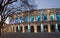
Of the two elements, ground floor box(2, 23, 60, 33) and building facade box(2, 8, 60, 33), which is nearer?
building facade box(2, 8, 60, 33)

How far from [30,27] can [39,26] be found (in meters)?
5.15

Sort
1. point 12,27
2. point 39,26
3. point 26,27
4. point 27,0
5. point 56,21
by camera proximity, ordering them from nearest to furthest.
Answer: point 27,0 < point 56,21 < point 39,26 < point 26,27 < point 12,27

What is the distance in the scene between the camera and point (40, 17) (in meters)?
58.8

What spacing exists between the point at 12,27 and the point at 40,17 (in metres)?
22.2

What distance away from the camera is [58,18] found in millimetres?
56812

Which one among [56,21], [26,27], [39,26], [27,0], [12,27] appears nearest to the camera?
[27,0]

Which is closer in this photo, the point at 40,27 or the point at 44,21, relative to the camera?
the point at 44,21

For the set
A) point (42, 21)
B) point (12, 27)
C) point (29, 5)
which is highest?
point (29, 5)

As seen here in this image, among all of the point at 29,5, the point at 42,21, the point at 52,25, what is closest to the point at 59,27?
the point at 52,25

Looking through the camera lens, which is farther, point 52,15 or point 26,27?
point 26,27

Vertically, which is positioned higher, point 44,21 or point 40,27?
point 44,21

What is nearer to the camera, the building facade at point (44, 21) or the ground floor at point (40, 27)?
the building facade at point (44, 21)

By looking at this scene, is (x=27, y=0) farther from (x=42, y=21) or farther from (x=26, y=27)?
(x=26, y=27)

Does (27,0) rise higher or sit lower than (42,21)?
higher
